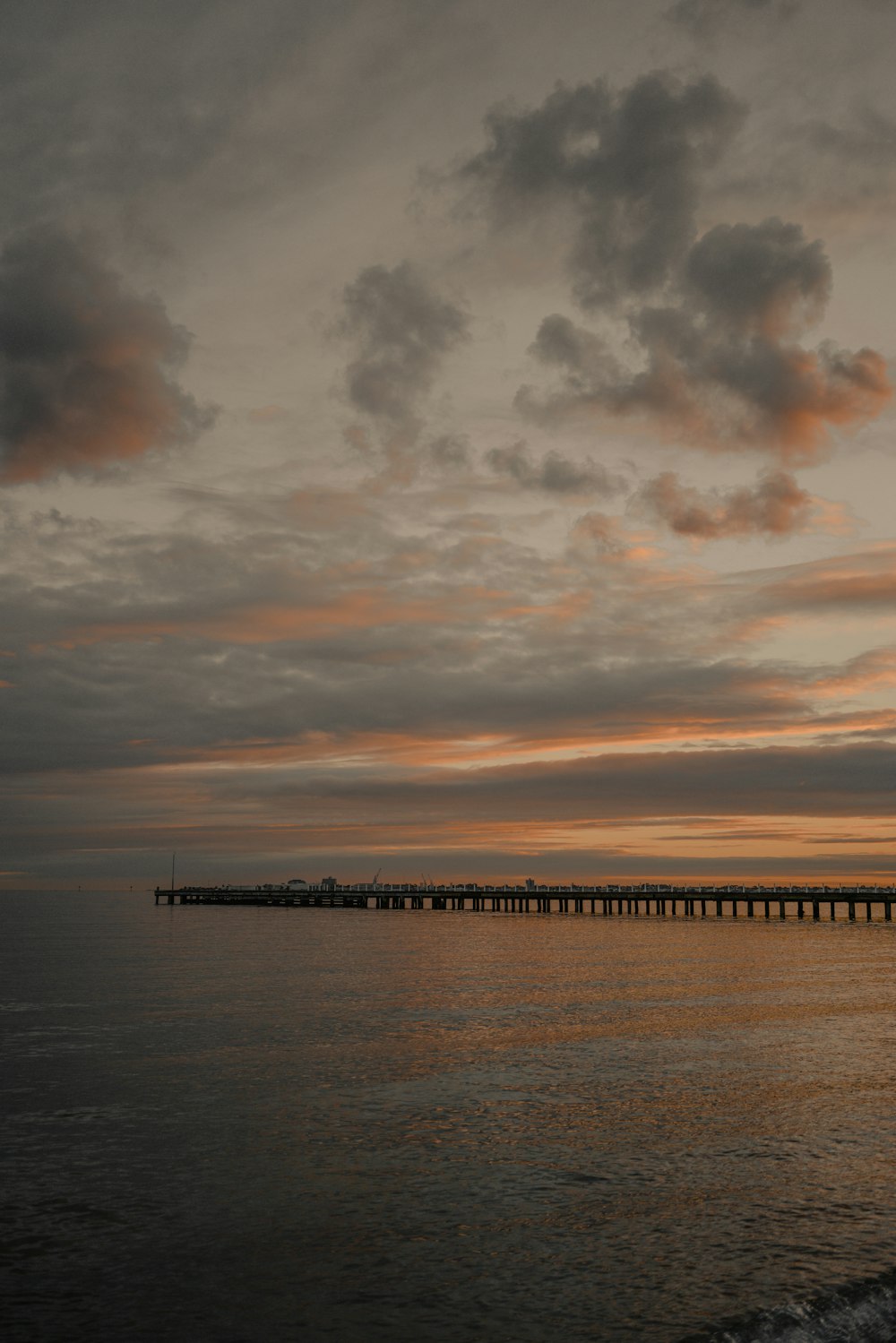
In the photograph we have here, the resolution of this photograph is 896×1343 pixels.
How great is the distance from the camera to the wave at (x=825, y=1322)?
525 inches

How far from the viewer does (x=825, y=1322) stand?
45.3 ft

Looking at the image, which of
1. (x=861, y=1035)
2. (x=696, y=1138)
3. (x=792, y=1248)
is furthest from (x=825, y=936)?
(x=792, y=1248)

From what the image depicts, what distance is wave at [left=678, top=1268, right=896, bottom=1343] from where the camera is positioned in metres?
13.3

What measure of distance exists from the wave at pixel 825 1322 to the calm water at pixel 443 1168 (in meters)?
0.05

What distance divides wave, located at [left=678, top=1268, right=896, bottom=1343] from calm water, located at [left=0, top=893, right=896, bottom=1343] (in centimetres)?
5

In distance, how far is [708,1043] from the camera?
36656 millimetres

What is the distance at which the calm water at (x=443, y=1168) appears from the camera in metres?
14.4

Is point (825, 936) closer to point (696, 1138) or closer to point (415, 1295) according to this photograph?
point (696, 1138)

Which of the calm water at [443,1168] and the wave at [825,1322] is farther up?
the wave at [825,1322]

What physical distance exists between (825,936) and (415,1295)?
102m

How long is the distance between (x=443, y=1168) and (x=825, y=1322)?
8.77m

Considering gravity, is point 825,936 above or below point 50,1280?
below

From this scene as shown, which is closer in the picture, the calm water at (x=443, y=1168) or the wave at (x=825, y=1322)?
the wave at (x=825, y=1322)

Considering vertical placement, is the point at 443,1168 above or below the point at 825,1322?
below
